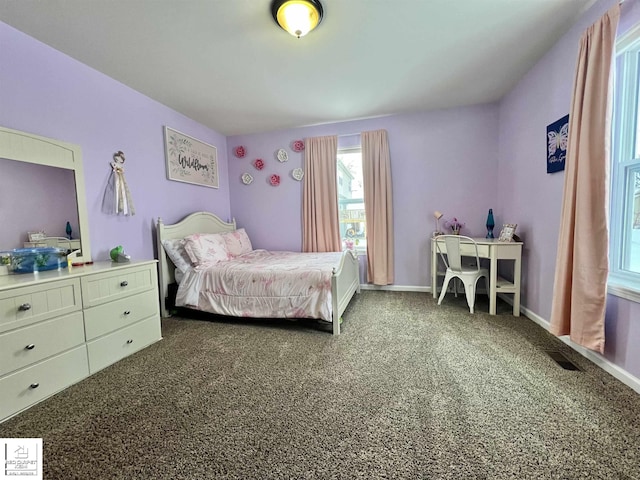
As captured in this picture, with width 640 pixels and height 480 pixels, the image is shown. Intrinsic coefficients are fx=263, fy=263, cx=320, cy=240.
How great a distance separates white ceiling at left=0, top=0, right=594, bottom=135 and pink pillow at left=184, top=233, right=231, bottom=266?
1.56m

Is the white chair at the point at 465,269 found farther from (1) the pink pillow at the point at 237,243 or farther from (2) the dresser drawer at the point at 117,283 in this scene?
(2) the dresser drawer at the point at 117,283

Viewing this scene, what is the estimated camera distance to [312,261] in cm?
301

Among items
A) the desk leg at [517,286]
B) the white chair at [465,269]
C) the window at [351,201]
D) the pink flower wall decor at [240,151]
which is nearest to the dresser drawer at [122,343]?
the window at [351,201]

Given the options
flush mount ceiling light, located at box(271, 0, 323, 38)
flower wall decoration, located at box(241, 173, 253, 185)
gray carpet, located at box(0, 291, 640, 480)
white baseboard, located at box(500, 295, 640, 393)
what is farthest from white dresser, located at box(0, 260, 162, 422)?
white baseboard, located at box(500, 295, 640, 393)

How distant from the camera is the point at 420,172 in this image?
3600 mm

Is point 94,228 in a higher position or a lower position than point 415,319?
higher

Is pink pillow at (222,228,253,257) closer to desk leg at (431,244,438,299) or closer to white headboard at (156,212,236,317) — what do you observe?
white headboard at (156,212,236,317)

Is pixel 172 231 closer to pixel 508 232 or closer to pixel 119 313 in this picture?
pixel 119 313

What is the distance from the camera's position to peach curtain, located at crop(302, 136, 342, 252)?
12.4 ft

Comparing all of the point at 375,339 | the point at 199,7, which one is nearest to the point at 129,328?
the point at 375,339

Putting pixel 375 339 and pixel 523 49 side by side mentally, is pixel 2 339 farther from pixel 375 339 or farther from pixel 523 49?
pixel 523 49

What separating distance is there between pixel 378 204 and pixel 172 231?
2615 mm

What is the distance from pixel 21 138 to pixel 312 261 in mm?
2530

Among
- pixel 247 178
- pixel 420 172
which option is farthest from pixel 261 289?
pixel 420 172
